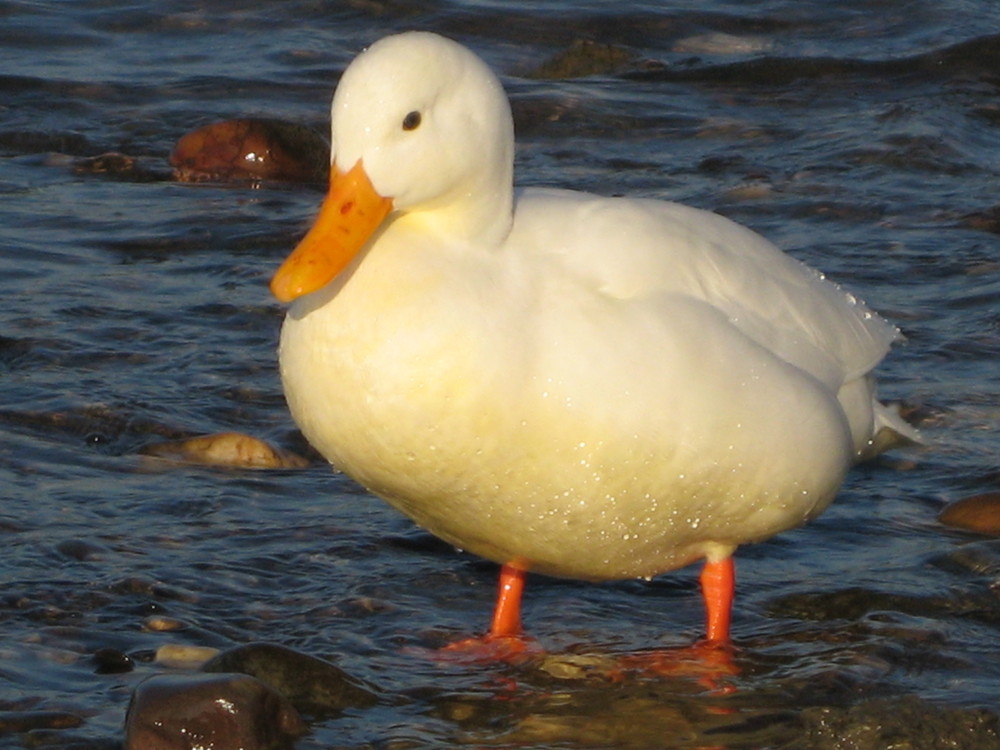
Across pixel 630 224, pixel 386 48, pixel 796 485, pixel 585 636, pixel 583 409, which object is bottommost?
pixel 585 636

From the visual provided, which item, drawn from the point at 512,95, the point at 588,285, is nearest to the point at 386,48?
the point at 588,285

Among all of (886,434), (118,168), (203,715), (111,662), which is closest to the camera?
(203,715)

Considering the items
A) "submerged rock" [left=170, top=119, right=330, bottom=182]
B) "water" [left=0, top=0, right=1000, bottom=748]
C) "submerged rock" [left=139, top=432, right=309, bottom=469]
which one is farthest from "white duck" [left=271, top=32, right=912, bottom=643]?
"submerged rock" [left=170, top=119, right=330, bottom=182]

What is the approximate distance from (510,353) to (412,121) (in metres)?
0.64

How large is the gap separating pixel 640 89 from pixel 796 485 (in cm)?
696

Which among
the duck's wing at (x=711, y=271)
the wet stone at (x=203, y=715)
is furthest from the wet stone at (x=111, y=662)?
the duck's wing at (x=711, y=271)

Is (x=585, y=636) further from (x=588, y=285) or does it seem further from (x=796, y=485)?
(x=588, y=285)

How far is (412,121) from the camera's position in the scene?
15.9ft

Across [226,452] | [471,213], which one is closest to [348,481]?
[226,452]

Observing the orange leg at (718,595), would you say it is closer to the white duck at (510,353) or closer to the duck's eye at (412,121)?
the white duck at (510,353)

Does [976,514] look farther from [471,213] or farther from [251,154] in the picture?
[251,154]

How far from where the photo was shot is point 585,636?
5855 mm

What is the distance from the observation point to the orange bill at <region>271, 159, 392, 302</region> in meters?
4.79

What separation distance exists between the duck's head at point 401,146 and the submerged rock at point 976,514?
7.72 feet
